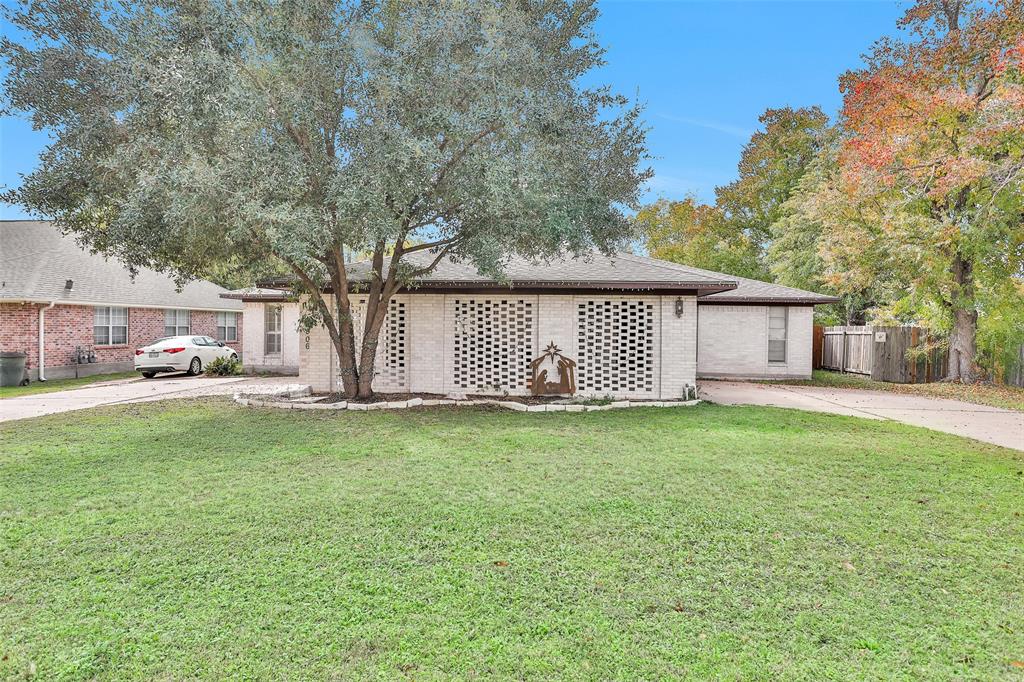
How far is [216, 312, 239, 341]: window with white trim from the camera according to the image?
21.6 m

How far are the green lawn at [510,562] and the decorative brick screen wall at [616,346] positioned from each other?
4.47m

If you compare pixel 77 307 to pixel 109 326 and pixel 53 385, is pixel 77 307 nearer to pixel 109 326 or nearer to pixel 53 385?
pixel 109 326

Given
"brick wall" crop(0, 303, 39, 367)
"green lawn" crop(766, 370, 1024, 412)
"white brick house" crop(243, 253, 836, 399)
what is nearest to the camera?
"white brick house" crop(243, 253, 836, 399)

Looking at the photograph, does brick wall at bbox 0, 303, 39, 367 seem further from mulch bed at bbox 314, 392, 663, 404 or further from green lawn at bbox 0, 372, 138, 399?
mulch bed at bbox 314, 392, 663, 404

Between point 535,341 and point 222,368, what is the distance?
10.7m

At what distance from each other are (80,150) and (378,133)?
470 centimetres

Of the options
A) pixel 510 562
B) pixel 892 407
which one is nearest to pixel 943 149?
pixel 892 407

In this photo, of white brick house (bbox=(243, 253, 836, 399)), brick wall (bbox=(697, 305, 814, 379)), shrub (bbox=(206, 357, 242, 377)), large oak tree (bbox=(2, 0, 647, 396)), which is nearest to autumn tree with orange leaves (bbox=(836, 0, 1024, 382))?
brick wall (bbox=(697, 305, 814, 379))

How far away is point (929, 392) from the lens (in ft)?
43.9

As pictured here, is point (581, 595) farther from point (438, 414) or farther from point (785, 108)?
point (785, 108)

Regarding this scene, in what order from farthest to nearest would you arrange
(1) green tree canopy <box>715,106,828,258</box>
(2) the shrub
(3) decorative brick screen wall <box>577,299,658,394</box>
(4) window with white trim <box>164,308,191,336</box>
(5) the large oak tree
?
(1) green tree canopy <box>715,106,828,258</box>, (4) window with white trim <box>164,308,191,336</box>, (2) the shrub, (3) decorative brick screen wall <box>577,299,658,394</box>, (5) the large oak tree

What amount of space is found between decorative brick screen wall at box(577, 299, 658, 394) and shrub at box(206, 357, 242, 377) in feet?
36.7

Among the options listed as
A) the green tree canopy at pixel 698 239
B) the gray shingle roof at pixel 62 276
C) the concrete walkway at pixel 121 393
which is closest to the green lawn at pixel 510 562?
the concrete walkway at pixel 121 393

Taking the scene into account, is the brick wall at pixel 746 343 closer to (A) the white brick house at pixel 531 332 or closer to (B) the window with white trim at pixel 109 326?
(A) the white brick house at pixel 531 332
